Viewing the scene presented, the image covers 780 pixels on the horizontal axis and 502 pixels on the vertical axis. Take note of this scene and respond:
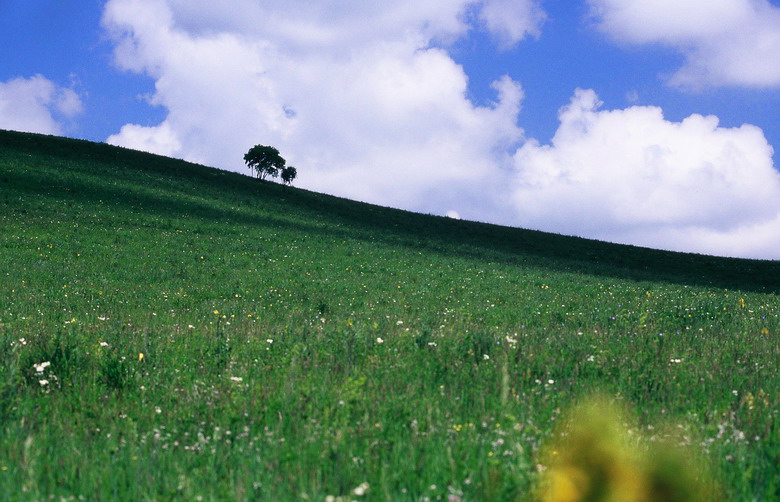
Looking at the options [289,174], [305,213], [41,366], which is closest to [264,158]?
[289,174]

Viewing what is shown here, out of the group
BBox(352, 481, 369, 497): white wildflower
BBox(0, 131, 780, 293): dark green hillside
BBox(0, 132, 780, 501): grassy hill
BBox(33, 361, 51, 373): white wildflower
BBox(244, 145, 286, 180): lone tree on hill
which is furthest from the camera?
BBox(244, 145, 286, 180): lone tree on hill

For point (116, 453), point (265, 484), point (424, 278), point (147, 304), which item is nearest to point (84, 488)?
point (116, 453)

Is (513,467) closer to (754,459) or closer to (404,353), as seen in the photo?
(754,459)

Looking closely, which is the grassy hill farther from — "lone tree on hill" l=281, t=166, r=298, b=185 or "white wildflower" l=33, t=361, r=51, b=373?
"lone tree on hill" l=281, t=166, r=298, b=185

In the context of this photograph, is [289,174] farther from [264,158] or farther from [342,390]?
[342,390]

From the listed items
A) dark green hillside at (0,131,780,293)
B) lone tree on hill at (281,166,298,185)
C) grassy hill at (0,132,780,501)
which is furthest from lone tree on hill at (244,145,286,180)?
grassy hill at (0,132,780,501)

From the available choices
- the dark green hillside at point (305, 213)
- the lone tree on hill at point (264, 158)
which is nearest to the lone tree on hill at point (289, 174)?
the lone tree on hill at point (264, 158)

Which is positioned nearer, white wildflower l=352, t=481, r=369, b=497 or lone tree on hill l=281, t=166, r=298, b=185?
white wildflower l=352, t=481, r=369, b=497

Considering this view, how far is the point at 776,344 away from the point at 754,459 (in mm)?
4966

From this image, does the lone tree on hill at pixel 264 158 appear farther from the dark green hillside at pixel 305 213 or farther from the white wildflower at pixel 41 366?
the white wildflower at pixel 41 366

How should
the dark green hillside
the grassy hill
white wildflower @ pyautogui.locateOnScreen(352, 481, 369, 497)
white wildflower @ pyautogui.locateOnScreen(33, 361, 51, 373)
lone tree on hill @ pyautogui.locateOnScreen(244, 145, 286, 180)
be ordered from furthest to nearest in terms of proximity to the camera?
lone tree on hill @ pyautogui.locateOnScreen(244, 145, 286, 180)
the dark green hillside
white wildflower @ pyautogui.locateOnScreen(33, 361, 51, 373)
the grassy hill
white wildflower @ pyautogui.locateOnScreen(352, 481, 369, 497)

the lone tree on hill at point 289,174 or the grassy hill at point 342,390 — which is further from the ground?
the lone tree on hill at point 289,174

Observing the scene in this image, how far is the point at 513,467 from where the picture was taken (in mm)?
3562

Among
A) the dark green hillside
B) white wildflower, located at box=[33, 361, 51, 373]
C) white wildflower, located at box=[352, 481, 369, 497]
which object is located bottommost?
white wildflower, located at box=[33, 361, 51, 373]
